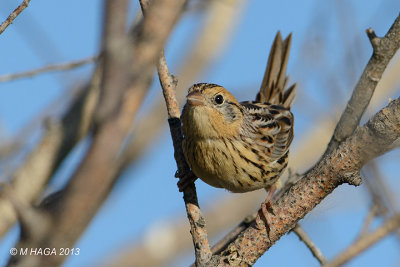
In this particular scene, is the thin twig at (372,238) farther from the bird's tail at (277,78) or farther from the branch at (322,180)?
the bird's tail at (277,78)

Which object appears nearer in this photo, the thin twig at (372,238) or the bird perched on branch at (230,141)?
the thin twig at (372,238)

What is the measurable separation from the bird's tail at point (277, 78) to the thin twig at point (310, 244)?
6.99ft

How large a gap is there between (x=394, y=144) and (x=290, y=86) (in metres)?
3.24

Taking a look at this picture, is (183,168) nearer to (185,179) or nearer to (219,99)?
(185,179)

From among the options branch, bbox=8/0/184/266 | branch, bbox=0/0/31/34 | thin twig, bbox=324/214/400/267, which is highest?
branch, bbox=0/0/31/34

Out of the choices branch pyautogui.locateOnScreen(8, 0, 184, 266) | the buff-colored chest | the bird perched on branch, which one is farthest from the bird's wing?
branch pyautogui.locateOnScreen(8, 0, 184, 266)

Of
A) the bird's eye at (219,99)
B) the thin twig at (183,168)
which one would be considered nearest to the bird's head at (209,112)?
the bird's eye at (219,99)

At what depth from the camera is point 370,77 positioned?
4066 mm

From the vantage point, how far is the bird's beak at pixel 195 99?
13.9 ft

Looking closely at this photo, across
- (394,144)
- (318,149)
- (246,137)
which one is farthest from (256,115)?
(318,149)

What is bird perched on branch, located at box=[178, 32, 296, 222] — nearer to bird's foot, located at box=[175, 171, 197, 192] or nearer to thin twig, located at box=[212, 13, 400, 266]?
bird's foot, located at box=[175, 171, 197, 192]

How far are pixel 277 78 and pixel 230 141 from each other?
5.56 feet

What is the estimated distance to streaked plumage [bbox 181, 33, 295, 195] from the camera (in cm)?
440

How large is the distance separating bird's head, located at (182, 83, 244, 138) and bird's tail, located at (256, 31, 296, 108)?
4.82 ft
